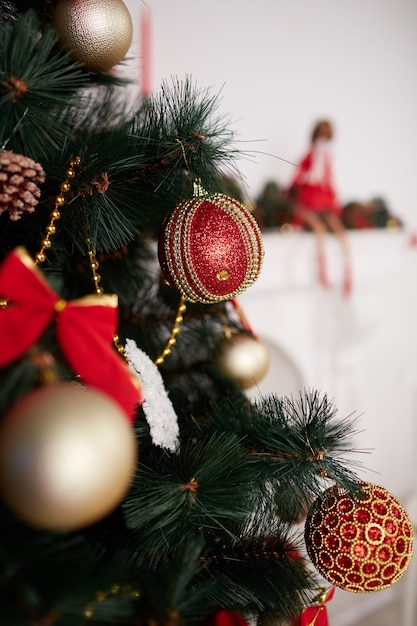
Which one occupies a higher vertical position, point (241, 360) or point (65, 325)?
point (65, 325)

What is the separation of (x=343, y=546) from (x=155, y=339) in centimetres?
35

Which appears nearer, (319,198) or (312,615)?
(312,615)

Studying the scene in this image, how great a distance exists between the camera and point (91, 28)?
0.48 m

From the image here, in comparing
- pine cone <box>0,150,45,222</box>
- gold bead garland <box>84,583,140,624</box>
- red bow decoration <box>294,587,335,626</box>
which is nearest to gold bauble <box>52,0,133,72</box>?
pine cone <box>0,150,45,222</box>

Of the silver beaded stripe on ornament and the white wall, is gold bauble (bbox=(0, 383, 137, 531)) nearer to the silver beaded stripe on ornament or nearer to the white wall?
the silver beaded stripe on ornament

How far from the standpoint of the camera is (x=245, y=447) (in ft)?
1.54

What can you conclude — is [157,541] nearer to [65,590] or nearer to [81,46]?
[65,590]

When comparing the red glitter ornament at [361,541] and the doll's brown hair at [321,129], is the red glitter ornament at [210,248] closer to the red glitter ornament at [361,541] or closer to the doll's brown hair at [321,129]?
the red glitter ornament at [361,541]

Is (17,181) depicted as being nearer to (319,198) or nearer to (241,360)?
(241,360)

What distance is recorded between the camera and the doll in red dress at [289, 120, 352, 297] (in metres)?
1.27

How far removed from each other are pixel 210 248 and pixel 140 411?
18 cm

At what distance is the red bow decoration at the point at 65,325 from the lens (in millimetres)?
293

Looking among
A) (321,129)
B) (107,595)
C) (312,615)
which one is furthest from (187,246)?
(321,129)

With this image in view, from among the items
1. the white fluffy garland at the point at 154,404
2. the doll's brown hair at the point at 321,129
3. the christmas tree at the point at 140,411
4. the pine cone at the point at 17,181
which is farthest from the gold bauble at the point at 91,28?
the doll's brown hair at the point at 321,129
